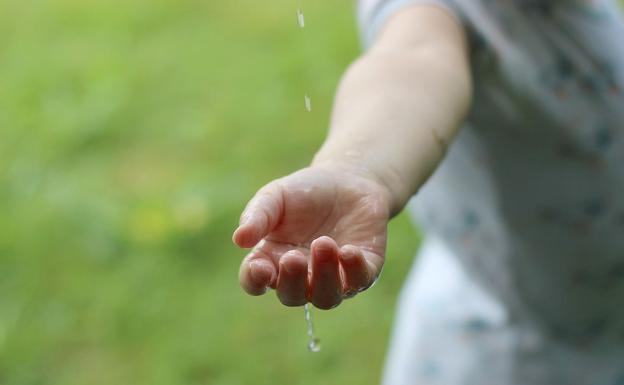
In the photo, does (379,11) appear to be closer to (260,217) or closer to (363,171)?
(363,171)

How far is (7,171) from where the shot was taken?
1.80 metres

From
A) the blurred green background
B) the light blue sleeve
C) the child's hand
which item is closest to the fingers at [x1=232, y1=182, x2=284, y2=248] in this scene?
the child's hand

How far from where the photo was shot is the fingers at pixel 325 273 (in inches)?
21.9

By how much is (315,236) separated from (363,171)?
2.7 inches

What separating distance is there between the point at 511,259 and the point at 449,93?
0.32m

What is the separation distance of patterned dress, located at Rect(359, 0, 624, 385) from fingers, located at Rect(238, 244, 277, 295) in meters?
0.41

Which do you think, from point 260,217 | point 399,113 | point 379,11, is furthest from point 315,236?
point 379,11

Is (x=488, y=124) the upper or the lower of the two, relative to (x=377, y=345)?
upper

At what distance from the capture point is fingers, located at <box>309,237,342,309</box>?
0.56m

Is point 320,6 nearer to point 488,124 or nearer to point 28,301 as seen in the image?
point 28,301

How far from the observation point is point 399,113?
0.75 meters

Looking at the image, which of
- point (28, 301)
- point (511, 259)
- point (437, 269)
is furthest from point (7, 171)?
point (511, 259)

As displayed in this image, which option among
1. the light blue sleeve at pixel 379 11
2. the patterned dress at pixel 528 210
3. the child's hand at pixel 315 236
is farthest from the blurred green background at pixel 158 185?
the child's hand at pixel 315 236

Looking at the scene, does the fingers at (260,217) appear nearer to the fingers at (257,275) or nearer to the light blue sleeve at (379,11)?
the fingers at (257,275)
